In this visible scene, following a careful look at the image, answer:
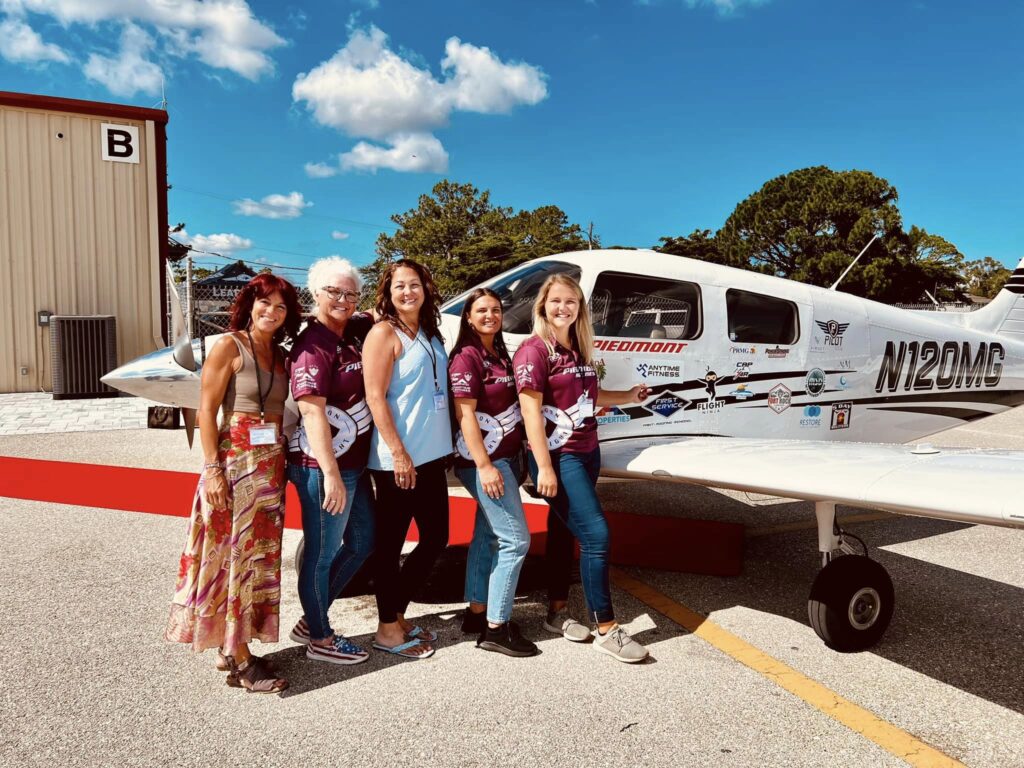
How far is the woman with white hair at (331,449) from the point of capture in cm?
279

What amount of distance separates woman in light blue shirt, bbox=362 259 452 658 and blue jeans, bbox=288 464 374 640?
0.24 feet

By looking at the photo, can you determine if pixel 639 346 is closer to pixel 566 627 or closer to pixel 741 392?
pixel 741 392

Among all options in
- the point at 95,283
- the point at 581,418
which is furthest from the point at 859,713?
the point at 95,283

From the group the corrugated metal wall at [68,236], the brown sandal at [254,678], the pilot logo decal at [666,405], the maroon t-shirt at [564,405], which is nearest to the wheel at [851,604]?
the pilot logo decal at [666,405]

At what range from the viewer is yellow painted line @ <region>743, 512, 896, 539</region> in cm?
533

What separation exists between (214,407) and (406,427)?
76 centimetres

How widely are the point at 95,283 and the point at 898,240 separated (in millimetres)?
44507

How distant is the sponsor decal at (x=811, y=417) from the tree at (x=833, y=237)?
4120 cm

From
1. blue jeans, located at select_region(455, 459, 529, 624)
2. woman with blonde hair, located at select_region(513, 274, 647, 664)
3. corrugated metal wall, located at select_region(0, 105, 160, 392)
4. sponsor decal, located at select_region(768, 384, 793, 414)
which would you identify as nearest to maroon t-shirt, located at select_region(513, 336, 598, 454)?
woman with blonde hair, located at select_region(513, 274, 647, 664)

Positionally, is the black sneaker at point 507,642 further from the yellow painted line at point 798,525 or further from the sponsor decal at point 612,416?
the yellow painted line at point 798,525

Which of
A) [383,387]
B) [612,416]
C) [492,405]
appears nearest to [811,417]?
[612,416]

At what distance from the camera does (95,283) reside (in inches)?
527

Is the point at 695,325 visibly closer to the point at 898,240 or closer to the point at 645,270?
the point at 645,270

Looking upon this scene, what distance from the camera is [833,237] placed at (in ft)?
148
